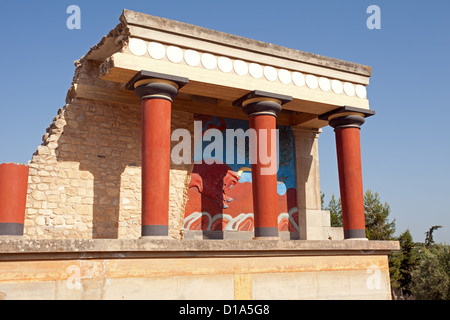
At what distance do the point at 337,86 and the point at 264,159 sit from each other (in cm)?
307

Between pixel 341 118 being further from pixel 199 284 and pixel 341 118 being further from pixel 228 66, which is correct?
pixel 199 284

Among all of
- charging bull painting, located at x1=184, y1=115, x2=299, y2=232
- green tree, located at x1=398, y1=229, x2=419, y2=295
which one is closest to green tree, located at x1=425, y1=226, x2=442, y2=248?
green tree, located at x1=398, y1=229, x2=419, y2=295

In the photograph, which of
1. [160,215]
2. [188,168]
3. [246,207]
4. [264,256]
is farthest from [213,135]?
[264,256]

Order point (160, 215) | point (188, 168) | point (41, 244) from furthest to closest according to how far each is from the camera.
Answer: point (188, 168), point (160, 215), point (41, 244)

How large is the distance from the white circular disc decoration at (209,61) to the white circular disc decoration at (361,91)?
4159 millimetres

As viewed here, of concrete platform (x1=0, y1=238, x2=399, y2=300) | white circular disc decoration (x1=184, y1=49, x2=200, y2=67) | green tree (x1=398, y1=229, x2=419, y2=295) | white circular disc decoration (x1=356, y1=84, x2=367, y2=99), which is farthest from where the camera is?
green tree (x1=398, y1=229, x2=419, y2=295)

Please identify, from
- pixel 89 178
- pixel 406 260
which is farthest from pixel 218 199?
pixel 406 260

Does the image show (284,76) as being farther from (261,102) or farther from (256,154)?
(256,154)

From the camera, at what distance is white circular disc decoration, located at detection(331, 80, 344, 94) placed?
11.0 m

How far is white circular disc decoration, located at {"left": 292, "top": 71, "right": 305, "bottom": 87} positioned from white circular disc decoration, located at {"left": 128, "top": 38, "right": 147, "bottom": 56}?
12.3 feet

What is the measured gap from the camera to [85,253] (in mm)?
5480

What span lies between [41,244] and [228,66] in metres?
5.83

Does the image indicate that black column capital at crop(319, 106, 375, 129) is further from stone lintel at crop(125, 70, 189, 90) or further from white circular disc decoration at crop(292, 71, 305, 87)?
stone lintel at crop(125, 70, 189, 90)

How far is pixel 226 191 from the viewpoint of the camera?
37.3 feet
